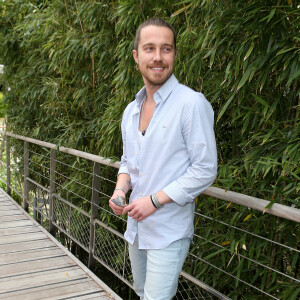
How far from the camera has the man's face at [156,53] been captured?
1.40 meters

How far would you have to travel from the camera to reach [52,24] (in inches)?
156

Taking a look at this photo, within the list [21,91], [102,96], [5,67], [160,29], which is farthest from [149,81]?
[5,67]

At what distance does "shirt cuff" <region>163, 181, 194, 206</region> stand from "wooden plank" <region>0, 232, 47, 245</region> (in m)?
2.66

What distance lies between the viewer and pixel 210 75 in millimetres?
2322

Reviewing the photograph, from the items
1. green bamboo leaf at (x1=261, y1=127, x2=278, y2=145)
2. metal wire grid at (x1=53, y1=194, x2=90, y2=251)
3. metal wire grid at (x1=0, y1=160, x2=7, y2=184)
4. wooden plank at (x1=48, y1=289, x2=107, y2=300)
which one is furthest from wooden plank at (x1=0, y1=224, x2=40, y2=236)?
green bamboo leaf at (x1=261, y1=127, x2=278, y2=145)

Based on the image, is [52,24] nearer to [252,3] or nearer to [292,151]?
→ [252,3]

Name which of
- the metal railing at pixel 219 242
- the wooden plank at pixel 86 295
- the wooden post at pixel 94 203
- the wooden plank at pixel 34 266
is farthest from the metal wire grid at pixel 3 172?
the wooden plank at pixel 86 295

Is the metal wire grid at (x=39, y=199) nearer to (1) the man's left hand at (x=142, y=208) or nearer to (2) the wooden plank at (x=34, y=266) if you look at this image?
(2) the wooden plank at (x=34, y=266)

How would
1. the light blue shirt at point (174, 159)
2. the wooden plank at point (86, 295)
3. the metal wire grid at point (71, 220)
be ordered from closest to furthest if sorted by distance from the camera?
the light blue shirt at point (174, 159) → the wooden plank at point (86, 295) → the metal wire grid at point (71, 220)

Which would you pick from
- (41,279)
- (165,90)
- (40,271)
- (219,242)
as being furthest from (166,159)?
(40,271)

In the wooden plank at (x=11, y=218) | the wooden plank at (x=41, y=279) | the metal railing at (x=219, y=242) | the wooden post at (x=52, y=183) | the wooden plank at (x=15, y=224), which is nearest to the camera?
the metal railing at (x=219, y=242)

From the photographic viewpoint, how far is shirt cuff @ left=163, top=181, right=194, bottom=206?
1365 mm

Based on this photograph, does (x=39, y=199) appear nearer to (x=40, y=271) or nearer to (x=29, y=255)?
(x=29, y=255)

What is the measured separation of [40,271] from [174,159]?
1.98 meters
